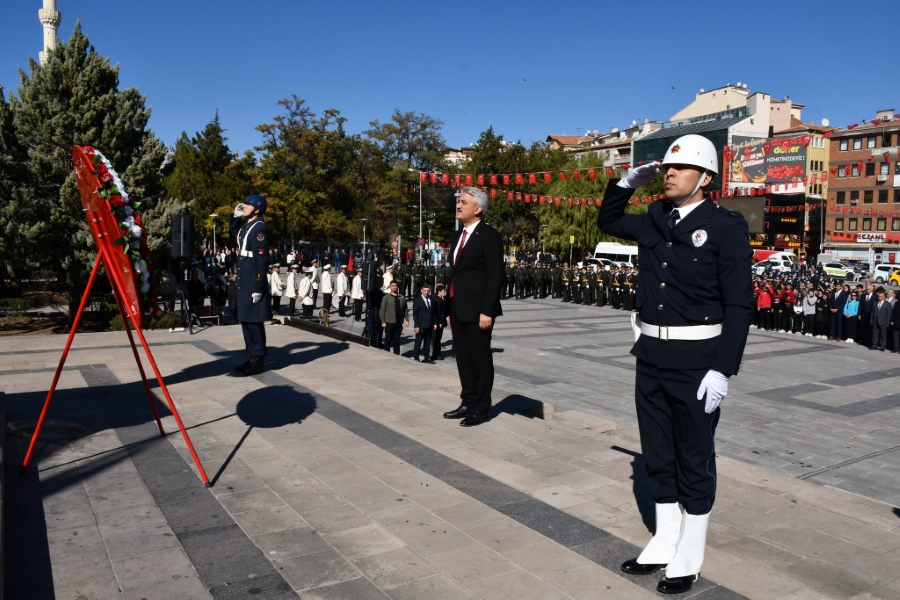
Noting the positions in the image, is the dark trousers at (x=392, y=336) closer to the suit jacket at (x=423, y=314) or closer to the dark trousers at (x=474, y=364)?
the suit jacket at (x=423, y=314)

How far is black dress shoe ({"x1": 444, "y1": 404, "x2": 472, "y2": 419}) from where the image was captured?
695 centimetres

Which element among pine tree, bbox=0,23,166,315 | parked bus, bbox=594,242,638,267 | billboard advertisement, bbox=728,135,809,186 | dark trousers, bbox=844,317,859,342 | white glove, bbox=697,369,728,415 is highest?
billboard advertisement, bbox=728,135,809,186

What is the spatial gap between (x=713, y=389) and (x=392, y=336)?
13.0 metres

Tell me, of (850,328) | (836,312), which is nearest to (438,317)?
(836,312)

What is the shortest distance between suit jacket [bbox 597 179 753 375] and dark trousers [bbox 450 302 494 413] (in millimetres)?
2995

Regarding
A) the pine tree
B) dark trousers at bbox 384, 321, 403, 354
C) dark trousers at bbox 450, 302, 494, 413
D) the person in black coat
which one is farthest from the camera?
the pine tree

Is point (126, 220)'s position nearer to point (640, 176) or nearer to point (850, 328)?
point (640, 176)

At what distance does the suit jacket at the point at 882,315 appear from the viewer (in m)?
19.7

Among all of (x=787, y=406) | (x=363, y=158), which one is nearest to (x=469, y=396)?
(x=787, y=406)

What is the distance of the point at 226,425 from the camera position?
6.63 metres

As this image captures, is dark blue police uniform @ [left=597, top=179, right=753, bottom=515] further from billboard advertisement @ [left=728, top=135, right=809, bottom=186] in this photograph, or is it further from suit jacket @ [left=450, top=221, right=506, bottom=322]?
billboard advertisement @ [left=728, top=135, right=809, bottom=186]

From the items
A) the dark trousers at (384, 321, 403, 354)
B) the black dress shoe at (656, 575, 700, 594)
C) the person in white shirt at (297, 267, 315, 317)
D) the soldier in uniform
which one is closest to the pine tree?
the person in white shirt at (297, 267, 315, 317)

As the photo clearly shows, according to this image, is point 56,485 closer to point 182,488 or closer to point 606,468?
point 182,488

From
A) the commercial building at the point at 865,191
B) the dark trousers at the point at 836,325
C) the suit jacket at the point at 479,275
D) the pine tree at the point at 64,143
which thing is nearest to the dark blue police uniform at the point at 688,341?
the suit jacket at the point at 479,275
